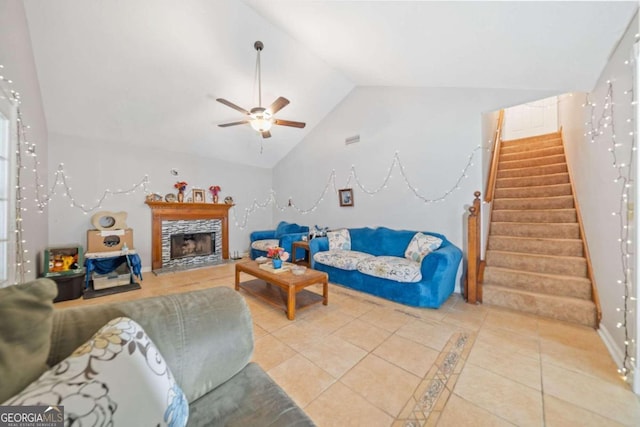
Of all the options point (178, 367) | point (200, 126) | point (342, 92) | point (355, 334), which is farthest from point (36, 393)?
point (342, 92)

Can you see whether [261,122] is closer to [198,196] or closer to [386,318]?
[386,318]

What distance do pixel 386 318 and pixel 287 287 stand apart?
1.13m

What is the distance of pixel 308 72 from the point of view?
159 inches

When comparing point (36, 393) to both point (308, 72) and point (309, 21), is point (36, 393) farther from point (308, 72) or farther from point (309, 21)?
point (308, 72)

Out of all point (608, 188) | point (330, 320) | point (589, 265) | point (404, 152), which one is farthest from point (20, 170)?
point (589, 265)

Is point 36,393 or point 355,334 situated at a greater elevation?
point 36,393

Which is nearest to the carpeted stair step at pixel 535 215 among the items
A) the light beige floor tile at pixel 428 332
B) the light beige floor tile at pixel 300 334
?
the light beige floor tile at pixel 428 332

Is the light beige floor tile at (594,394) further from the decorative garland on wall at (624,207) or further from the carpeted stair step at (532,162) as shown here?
the carpeted stair step at (532,162)

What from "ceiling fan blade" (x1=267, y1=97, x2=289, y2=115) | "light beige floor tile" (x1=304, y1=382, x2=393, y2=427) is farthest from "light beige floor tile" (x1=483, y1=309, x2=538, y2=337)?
"ceiling fan blade" (x1=267, y1=97, x2=289, y2=115)

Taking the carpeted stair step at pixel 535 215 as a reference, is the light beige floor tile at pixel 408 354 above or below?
below

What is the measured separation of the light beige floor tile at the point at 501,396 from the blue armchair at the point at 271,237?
3.62 m

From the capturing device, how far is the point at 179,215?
498 centimetres

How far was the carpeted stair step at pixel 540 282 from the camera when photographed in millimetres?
2602

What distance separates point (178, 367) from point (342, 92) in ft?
16.1
